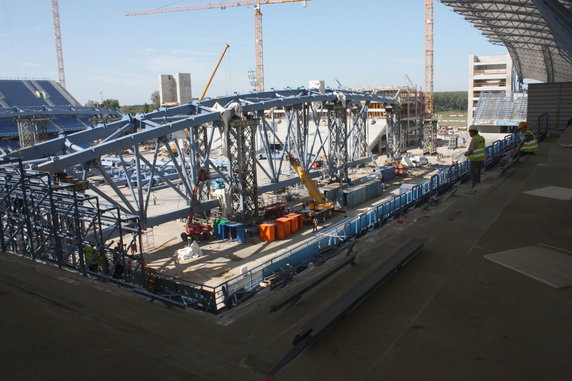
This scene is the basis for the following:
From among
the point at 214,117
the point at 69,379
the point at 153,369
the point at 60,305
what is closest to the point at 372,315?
the point at 153,369

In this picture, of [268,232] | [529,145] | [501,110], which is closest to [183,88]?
[268,232]

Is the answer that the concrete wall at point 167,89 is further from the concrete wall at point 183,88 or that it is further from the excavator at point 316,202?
the excavator at point 316,202

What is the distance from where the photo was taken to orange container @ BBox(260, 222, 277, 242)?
27.3 metres

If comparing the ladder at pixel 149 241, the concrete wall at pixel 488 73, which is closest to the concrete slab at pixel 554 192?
the ladder at pixel 149 241

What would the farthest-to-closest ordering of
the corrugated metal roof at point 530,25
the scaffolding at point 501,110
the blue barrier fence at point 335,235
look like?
1. the scaffolding at point 501,110
2. the corrugated metal roof at point 530,25
3. the blue barrier fence at point 335,235

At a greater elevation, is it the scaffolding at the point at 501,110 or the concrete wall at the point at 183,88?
the concrete wall at the point at 183,88

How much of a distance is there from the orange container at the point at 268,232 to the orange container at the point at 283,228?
0.32 m

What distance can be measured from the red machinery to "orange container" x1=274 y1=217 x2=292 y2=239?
4.12 metres

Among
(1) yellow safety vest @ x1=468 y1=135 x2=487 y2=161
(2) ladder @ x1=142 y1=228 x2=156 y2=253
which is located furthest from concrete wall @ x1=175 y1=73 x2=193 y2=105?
(1) yellow safety vest @ x1=468 y1=135 x2=487 y2=161

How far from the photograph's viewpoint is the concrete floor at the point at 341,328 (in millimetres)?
5863

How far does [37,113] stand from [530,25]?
47485 millimetres

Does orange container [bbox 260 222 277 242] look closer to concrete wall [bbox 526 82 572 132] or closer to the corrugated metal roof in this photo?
the corrugated metal roof

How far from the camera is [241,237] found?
89.8ft

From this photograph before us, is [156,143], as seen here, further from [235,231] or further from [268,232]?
[268,232]
